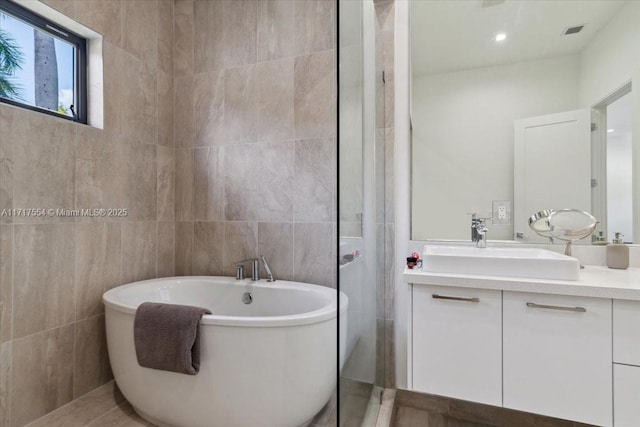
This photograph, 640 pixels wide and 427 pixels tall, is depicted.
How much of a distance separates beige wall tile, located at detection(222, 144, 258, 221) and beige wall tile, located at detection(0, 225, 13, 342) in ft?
3.88

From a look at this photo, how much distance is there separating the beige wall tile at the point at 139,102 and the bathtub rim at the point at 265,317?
105cm

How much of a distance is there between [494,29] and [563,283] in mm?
1466

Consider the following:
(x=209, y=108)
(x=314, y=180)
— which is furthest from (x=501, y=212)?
(x=209, y=108)

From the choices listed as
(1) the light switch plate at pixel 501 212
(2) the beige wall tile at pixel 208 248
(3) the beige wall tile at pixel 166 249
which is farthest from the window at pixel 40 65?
(1) the light switch plate at pixel 501 212

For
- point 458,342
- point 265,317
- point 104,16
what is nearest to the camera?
point 458,342

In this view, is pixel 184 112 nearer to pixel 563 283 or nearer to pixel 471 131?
pixel 471 131

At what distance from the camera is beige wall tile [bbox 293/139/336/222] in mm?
2111

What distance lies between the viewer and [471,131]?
1.86 meters

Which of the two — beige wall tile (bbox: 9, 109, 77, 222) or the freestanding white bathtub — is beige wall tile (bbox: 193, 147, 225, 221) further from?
the freestanding white bathtub

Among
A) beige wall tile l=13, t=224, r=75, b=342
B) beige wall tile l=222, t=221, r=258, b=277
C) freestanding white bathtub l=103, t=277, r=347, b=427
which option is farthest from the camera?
beige wall tile l=222, t=221, r=258, b=277

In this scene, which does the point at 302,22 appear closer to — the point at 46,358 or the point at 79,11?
the point at 79,11

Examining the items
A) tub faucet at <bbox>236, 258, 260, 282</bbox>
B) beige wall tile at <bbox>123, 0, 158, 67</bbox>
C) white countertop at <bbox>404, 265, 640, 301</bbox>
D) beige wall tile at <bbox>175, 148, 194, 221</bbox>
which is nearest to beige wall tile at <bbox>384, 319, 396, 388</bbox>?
white countertop at <bbox>404, 265, 640, 301</bbox>

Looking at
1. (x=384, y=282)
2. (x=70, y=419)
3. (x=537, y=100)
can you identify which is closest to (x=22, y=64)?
(x=70, y=419)

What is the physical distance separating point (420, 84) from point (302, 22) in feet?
3.13
